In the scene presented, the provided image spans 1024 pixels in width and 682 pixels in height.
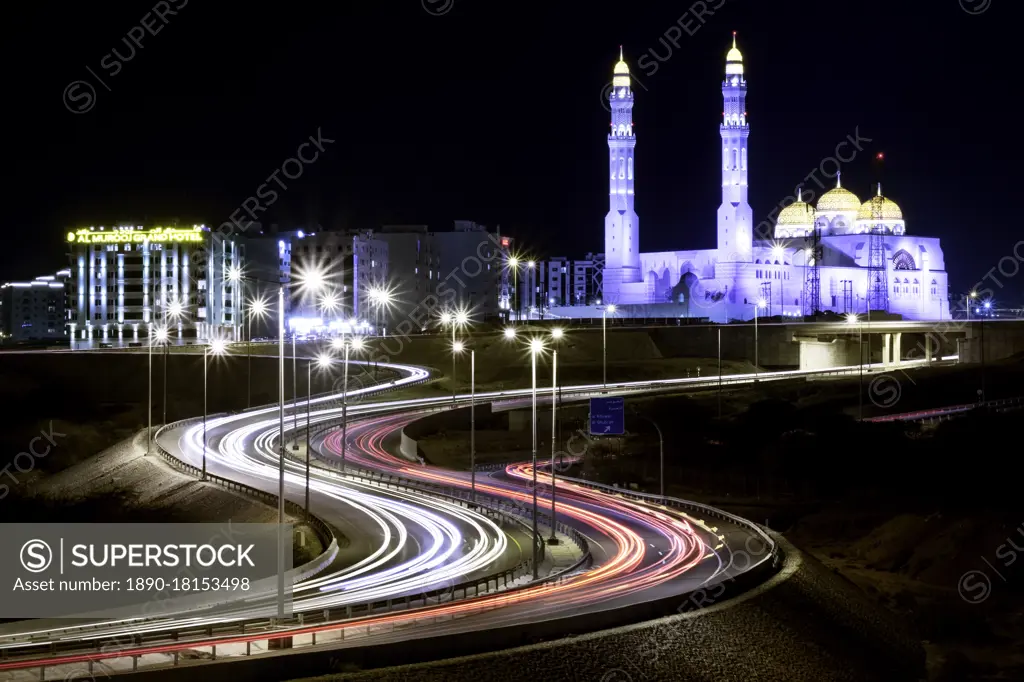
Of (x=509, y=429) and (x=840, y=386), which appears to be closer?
(x=509, y=429)

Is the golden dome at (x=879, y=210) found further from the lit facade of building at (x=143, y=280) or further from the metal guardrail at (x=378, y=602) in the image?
the metal guardrail at (x=378, y=602)

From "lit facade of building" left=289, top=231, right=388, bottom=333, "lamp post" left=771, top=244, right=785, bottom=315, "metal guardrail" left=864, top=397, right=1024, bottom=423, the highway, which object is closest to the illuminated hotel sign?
"lit facade of building" left=289, top=231, right=388, bottom=333

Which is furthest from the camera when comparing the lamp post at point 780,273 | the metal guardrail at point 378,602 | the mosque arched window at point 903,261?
the mosque arched window at point 903,261

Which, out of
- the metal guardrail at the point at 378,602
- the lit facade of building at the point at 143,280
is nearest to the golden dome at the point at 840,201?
the lit facade of building at the point at 143,280

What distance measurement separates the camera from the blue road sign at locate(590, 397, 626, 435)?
5050 cm

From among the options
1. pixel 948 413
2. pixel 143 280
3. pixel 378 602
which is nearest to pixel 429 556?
pixel 378 602

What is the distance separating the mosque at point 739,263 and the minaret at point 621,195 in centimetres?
11

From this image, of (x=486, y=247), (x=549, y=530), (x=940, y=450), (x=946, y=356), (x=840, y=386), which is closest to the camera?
(x=549, y=530)

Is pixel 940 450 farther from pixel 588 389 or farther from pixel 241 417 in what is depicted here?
pixel 241 417

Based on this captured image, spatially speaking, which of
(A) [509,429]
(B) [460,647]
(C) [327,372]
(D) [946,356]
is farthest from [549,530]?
(D) [946,356]

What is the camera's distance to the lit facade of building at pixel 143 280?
13175 cm

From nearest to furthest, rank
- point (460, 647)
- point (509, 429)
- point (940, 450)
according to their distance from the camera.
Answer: point (460, 647) < point (940, 450) < point (509, 429)

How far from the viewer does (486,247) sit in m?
154

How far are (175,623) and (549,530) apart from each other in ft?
46.0
